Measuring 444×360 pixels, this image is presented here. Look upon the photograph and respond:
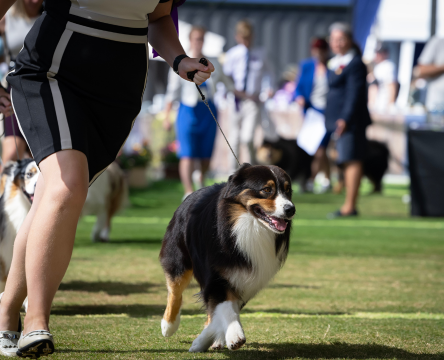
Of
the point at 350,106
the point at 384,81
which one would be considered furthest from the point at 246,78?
the point at 384,81

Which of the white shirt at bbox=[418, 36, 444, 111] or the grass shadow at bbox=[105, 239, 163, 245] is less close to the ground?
the white shirt at bbox=[418, 36, 444, 111]

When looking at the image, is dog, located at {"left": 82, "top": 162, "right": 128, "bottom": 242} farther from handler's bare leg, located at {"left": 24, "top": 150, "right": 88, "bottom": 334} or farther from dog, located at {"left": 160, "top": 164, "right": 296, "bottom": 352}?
handler's bare leg, located at {"left": 24, "top": 150, "right": 88, "bottom": 334}

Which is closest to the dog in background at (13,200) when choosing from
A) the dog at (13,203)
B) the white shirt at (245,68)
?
the dog at (13,203)

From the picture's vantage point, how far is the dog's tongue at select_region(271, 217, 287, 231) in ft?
9.12

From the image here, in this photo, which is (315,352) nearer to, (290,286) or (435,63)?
(290,286)

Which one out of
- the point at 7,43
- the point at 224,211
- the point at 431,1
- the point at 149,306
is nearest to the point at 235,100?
the point at 431,1

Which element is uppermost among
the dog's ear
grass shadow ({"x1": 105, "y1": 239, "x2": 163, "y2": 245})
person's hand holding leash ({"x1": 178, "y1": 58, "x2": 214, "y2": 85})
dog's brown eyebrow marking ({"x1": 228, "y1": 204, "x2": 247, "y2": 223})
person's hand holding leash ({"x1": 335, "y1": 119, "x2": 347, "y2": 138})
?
person's hand holding leash ({"x1": 178, "y1": 58, "x2": 214, "y2": 85})

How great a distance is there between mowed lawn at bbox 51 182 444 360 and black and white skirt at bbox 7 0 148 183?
0.84 metres

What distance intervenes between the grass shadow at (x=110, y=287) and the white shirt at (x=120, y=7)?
81.3 inches

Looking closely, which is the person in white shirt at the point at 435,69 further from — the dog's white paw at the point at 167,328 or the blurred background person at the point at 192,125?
the dog's white paw at the point at 167,328

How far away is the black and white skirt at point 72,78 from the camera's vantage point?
2.27 meters

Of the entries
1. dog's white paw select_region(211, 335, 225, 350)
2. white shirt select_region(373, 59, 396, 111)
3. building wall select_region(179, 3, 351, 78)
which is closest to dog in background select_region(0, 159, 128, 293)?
dog's white paw select_region(211, 335, 225, 350)

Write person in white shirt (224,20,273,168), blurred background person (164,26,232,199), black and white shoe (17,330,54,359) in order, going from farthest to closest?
person in white shirt (224,20,273,168), blurred background person (164,26,232,199), black and white shoe (17,330,54,359)

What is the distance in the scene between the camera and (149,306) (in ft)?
12.1
